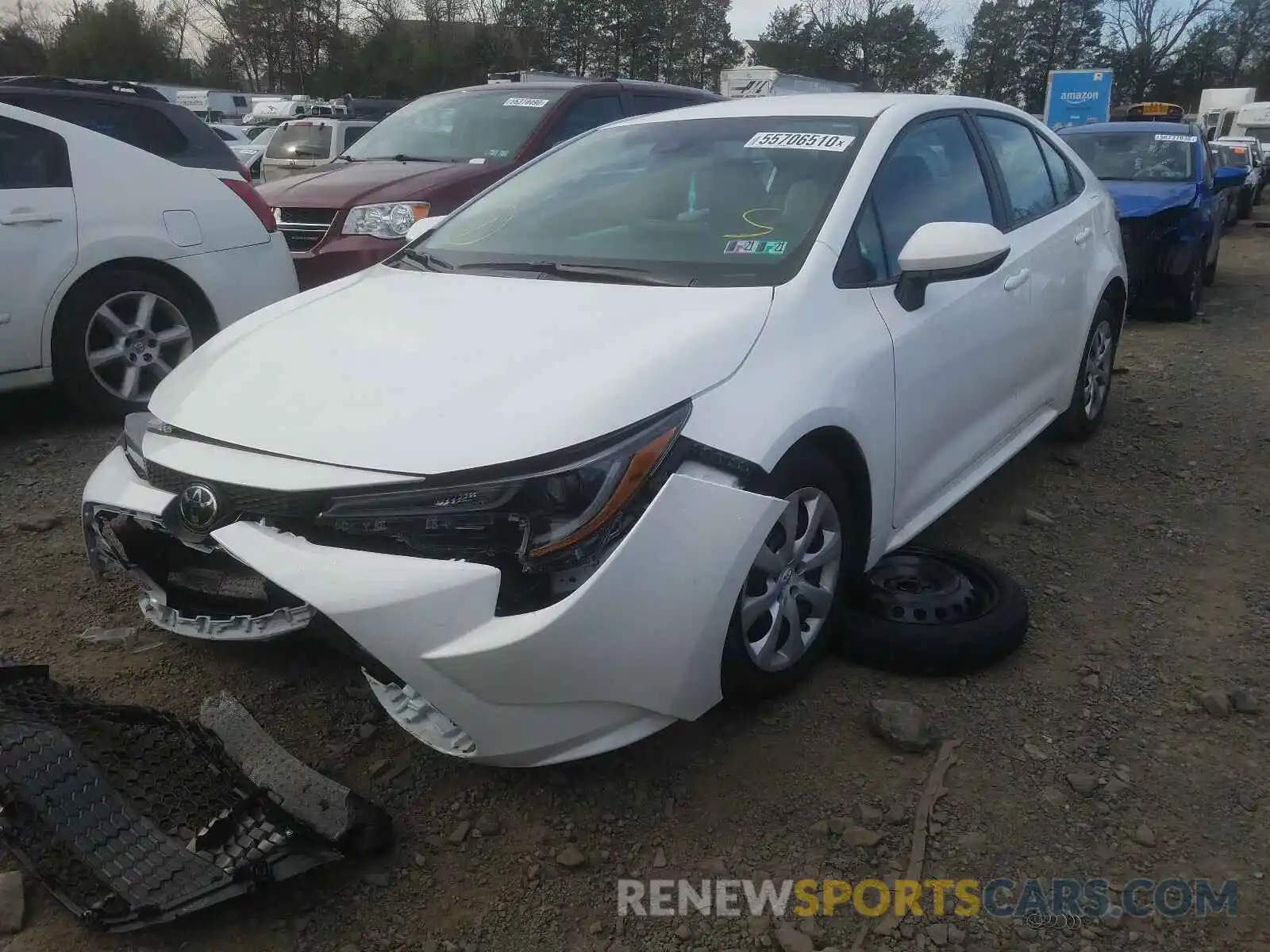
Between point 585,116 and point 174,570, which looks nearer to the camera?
point 174,570

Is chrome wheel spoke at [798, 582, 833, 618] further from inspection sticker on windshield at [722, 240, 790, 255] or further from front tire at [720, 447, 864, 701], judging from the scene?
inspection sticker on windshield at [722, 240, 790, 255]

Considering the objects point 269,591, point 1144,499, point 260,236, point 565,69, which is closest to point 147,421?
point 269,591

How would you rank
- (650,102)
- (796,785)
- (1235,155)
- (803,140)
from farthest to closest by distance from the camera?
(1235,155), (650,102), (803,140), (796,785)

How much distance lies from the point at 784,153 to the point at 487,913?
90.6 inches

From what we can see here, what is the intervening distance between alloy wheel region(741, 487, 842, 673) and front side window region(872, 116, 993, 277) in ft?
2.78

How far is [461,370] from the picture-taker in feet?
7.78

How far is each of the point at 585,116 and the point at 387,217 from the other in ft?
6.00

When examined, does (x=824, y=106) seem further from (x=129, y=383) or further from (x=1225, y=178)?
(x=1225, y=178)

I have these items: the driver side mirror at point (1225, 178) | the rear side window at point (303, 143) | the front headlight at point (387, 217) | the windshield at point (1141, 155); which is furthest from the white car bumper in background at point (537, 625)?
the rear side window at point (303, 143)

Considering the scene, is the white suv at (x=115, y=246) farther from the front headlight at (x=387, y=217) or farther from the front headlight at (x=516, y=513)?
the front headlight at (x=516, y=513)

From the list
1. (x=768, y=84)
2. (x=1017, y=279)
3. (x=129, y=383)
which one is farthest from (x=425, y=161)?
(x=768, y=84)

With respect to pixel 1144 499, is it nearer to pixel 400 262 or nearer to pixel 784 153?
pixel 784 153

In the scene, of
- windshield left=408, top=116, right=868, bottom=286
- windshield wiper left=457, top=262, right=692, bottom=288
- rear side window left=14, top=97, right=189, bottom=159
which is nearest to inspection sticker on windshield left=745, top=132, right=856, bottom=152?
windshield left=408, top=116, right=868, bottom=286

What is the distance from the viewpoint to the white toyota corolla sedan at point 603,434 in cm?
208
